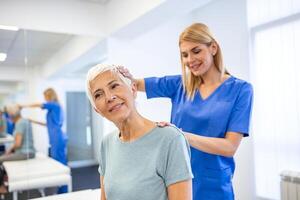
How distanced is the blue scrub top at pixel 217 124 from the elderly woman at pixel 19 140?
1735 millimetres

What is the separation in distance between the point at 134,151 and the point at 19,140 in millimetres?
1962

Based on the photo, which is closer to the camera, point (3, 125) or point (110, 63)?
point (110, 63)

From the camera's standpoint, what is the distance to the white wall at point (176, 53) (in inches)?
112

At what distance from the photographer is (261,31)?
267cm

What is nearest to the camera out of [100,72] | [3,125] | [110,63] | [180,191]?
[180,191]

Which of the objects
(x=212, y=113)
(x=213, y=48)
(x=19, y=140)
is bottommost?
(x=19, y=140)

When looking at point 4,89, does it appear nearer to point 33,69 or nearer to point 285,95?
point 33,69

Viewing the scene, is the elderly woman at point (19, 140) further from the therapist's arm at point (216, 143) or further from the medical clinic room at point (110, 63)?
the therapist's arm at point (216, 143)

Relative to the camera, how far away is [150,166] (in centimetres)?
93

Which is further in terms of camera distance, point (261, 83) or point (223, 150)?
point (261, 83)

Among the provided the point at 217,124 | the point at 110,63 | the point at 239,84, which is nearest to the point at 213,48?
the point at 239,84

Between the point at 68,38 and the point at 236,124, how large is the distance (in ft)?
6.49

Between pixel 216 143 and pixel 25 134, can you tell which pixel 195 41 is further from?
pixel 25 134

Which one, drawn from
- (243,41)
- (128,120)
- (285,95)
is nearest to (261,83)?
(285,95)
